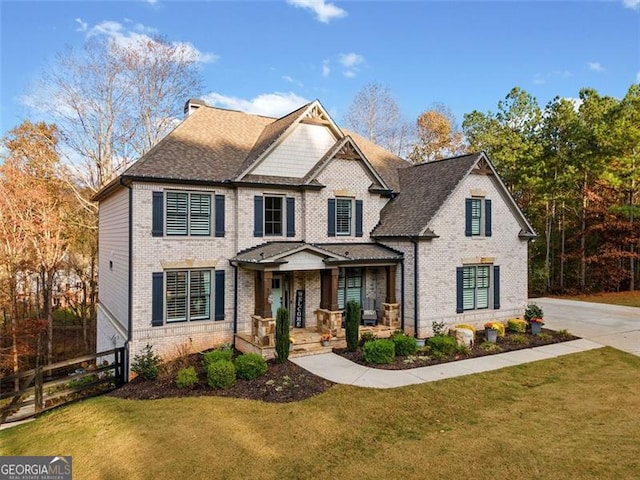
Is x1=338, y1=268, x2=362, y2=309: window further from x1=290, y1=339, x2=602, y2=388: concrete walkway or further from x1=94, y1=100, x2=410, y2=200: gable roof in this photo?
x1=94, y1=100, x2=410, y2=200: gable roof

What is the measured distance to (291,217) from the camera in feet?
52.8

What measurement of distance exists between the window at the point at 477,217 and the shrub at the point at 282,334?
8.85 meters

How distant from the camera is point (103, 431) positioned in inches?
344

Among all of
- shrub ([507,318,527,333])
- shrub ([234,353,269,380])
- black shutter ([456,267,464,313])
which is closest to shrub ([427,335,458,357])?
black shutter ([456,267,464,313])

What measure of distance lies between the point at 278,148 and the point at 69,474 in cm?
1206

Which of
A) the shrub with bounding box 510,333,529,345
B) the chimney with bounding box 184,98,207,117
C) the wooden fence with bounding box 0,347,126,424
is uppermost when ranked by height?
the chimney with bounding box 184,98,207,117

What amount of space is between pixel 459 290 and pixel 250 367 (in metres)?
9.39

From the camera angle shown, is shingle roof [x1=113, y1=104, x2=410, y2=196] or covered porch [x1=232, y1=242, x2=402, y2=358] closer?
covered porch [x1=232, y1=242, x2=402, y2=358]

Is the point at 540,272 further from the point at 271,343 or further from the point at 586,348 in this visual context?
the point at 271,343

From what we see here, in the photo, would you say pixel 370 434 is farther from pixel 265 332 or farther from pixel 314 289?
pixel 314 289

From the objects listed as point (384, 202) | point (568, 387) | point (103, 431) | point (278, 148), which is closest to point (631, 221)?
point (384, 202)

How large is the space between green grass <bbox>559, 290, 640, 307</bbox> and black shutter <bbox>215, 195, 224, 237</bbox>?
25.3m

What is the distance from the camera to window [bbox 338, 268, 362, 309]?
17.1 meters

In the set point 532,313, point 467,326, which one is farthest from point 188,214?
point 532,313
